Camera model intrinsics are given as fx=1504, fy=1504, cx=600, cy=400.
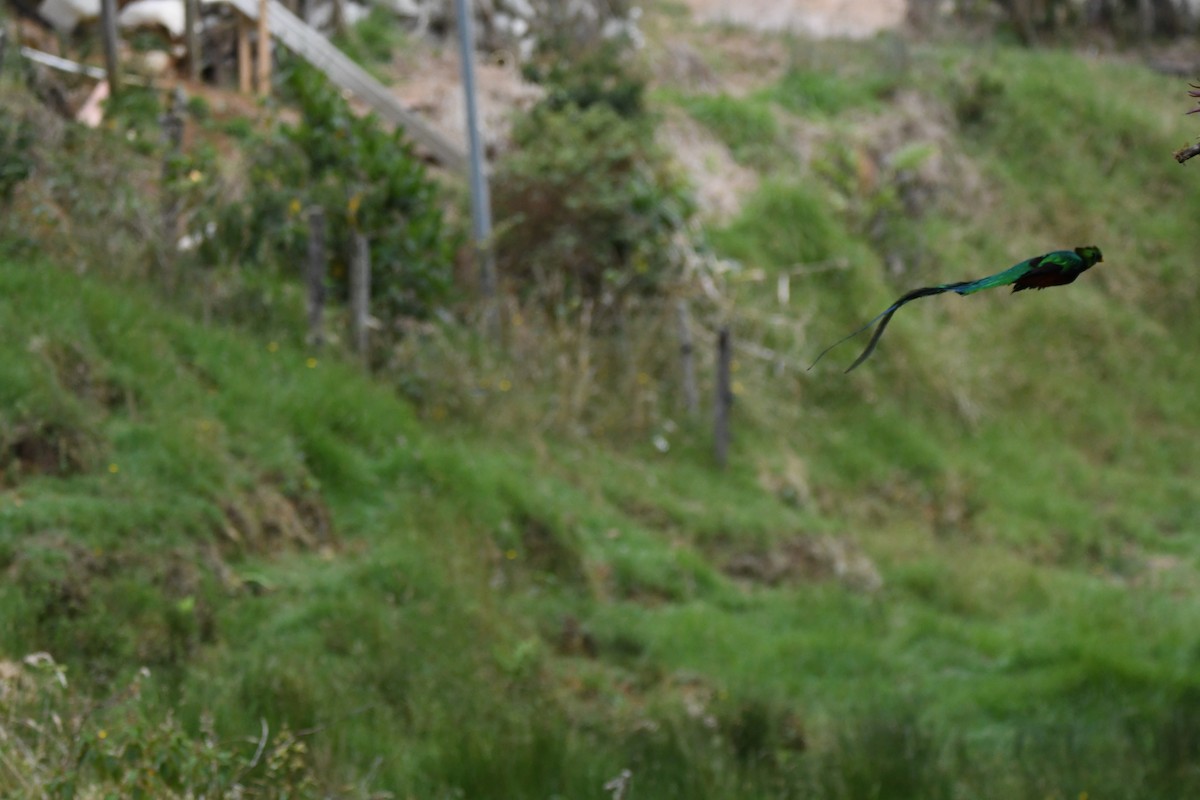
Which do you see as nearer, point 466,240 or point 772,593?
point 772,593

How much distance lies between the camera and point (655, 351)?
46.0ft

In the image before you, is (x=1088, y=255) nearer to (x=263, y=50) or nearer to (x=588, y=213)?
(x=588, y=213)

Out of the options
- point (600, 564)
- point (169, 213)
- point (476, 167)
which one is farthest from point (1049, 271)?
point (476, 167)

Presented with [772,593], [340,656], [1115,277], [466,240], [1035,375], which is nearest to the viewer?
[340,656]

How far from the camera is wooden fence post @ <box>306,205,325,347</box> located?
10.8 metres

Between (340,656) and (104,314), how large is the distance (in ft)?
9.79

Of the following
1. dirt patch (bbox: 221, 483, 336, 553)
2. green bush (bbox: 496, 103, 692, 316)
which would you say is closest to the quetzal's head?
dirt patch (bbox: 221, 483, 336, 553)

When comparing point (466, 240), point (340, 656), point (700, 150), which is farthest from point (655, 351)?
point (340, 656)

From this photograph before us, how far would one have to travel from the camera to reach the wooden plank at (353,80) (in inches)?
625

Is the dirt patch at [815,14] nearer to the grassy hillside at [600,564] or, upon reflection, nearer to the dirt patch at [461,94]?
the dirt patch at [461,94]

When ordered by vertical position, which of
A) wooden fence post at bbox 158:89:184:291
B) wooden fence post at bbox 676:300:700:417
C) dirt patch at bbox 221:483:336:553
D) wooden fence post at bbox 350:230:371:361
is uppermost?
wooden fence post at bbox 158:89:184:291

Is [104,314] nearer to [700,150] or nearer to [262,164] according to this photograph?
[262,164]

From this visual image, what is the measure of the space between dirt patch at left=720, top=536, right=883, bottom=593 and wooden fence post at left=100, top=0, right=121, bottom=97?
7.11 meters

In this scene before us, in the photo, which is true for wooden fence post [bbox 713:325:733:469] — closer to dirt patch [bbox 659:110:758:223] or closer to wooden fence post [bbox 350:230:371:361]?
wooden fence post [bbox 350:230:371:361]
